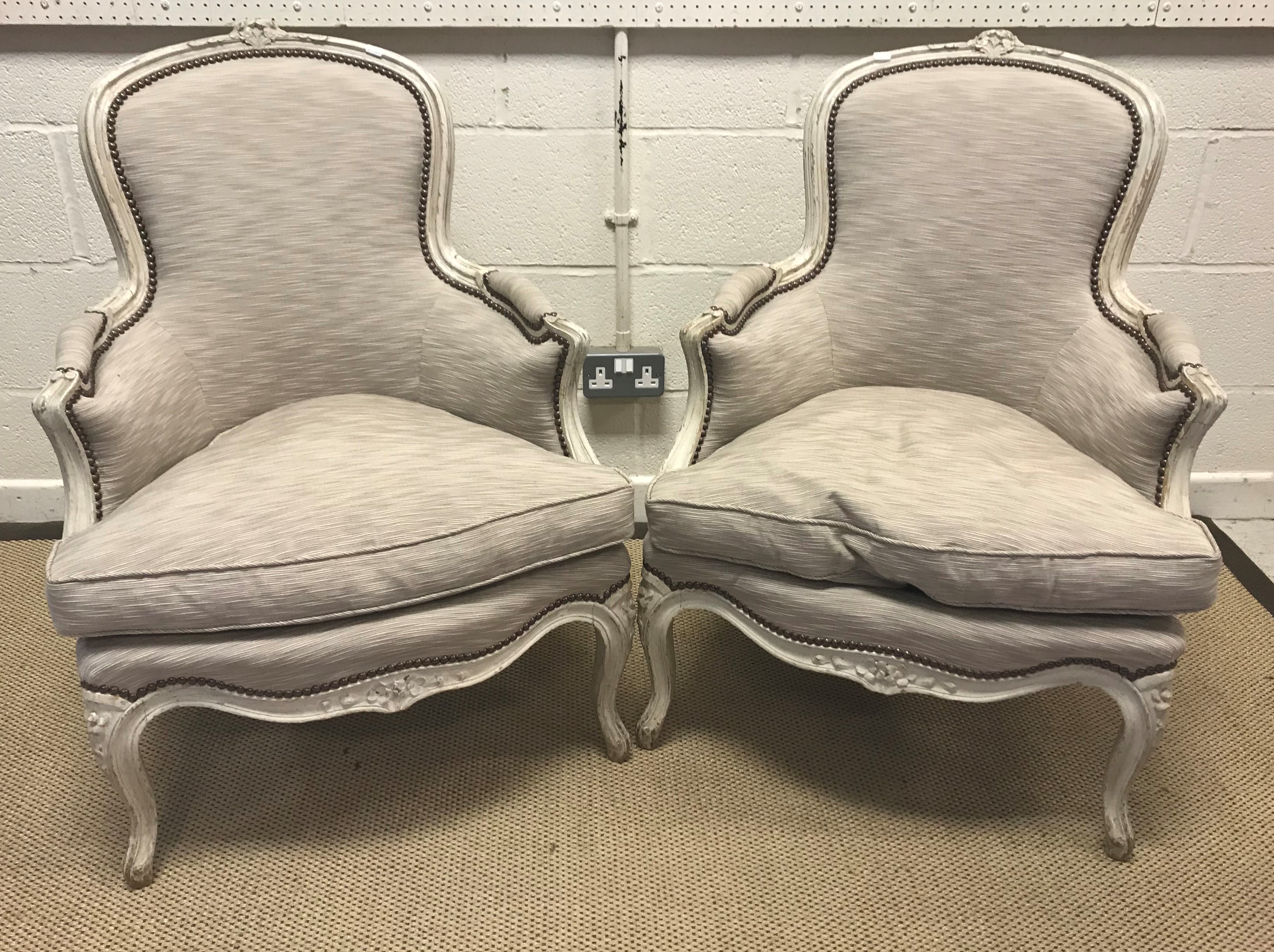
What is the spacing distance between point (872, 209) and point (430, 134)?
2.17ft

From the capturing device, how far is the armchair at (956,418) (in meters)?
1.04

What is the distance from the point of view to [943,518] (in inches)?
40.9

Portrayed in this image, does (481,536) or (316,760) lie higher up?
(481,536)

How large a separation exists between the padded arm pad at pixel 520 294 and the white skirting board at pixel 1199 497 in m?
0.64

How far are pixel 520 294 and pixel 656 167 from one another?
1.64ft

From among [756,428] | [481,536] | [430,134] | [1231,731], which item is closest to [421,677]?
[481,536]

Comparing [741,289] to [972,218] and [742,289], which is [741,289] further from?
[972,218]

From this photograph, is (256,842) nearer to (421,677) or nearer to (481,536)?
(421,677)

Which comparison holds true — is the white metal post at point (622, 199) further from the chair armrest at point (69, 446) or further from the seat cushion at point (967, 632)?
the chair armrest at point (69, 446)

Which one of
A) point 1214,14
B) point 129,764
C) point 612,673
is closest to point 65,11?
point 129,764

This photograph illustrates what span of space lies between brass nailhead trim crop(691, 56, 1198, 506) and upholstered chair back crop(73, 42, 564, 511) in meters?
0.24

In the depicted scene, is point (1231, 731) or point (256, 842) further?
point (1231, 731)

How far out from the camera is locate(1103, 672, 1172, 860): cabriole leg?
1.07 m

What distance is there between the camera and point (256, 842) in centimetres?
120
